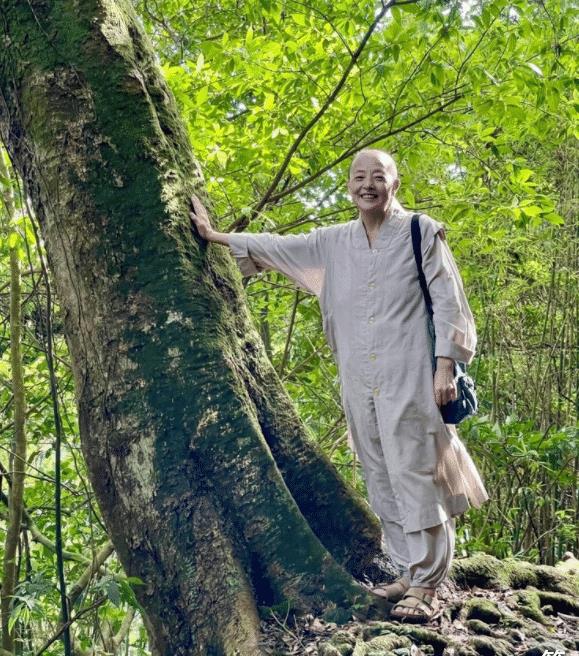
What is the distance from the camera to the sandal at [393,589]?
3.20 metres

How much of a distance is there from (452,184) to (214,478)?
290 centimetres

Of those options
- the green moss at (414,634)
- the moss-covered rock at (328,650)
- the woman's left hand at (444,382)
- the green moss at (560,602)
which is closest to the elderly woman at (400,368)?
the woman's left hand at (444,382)

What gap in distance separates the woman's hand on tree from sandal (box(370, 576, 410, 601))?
5.00 feet

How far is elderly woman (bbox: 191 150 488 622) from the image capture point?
316 centimetres

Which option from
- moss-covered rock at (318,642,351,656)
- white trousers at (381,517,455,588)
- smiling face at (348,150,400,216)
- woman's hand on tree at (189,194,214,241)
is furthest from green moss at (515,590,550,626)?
woman's hand on tree at (189,194,214,241)

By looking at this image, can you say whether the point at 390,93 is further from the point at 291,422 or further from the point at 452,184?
the point at 291,422

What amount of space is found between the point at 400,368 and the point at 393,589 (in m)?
0.85

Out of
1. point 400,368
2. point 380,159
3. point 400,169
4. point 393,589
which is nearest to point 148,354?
point 400,368

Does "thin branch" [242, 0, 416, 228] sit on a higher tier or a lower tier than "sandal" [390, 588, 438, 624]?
higher

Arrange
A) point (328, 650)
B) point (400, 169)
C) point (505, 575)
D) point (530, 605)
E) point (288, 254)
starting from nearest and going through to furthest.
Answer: point (328, 650)
point (530, 605)
point (288, 254)
point (505, 575)
point (400, 169)

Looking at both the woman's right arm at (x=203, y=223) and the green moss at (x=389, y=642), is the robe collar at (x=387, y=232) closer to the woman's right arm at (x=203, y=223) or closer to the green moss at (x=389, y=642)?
the woman's right arm at (x=203, y=223)

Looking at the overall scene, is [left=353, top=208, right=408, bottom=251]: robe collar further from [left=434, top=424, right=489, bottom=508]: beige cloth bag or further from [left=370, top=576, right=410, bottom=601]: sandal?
[left=370, top=576, right=410, bottom=601]: sandal

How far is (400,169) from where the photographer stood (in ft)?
18.4

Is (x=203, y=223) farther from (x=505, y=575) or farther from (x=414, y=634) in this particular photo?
(x=505, y=575)
